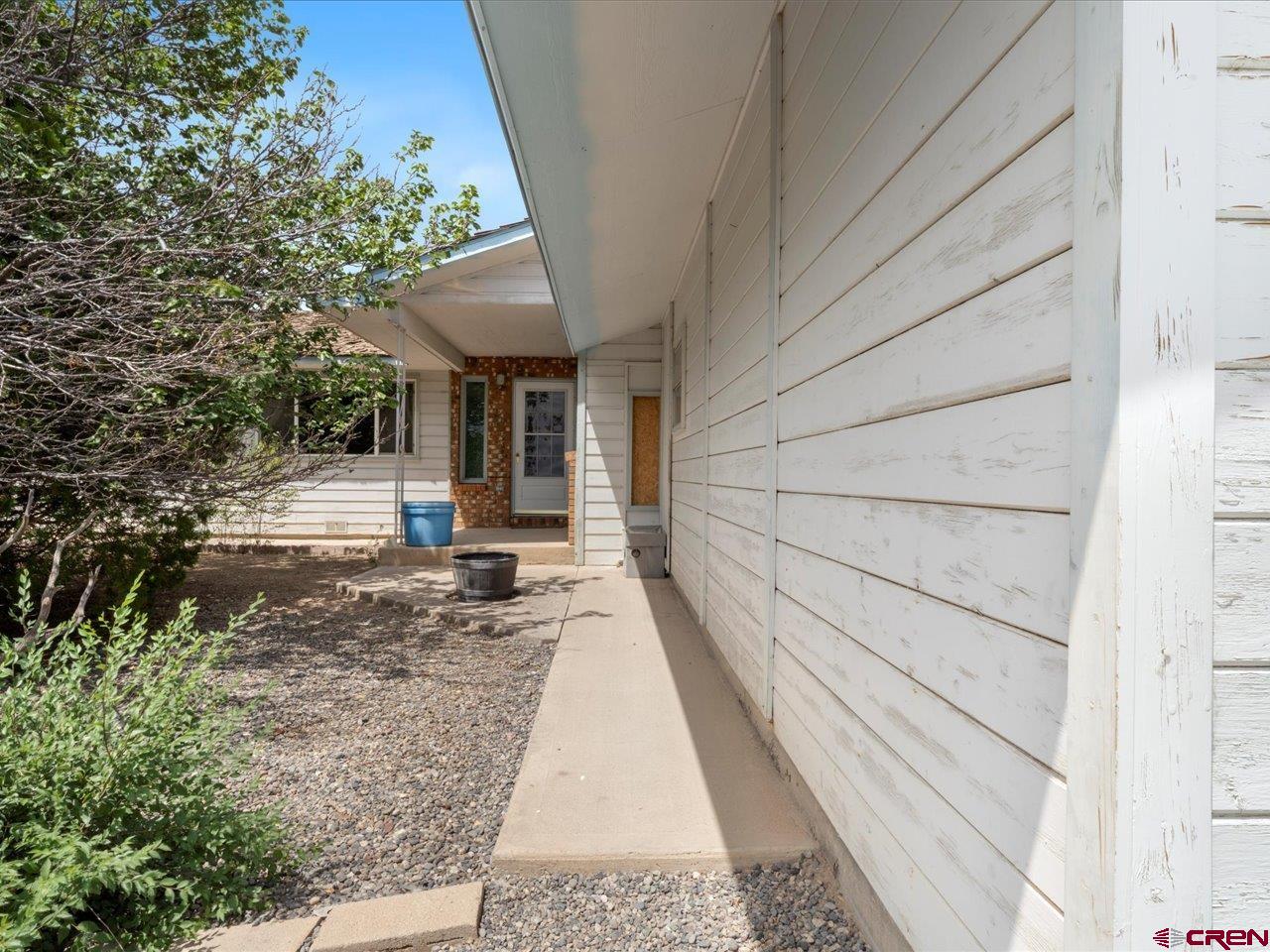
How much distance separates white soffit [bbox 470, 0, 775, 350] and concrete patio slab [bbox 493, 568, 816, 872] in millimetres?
2618

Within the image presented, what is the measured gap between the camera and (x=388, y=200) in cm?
584

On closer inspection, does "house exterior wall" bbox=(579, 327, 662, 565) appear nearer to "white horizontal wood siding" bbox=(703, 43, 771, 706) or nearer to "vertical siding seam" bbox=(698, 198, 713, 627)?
"vertical siding seam" bbox=(698, 198, 713, 627)

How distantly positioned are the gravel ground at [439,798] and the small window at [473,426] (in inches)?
210

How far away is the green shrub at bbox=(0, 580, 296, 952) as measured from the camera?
1633mm

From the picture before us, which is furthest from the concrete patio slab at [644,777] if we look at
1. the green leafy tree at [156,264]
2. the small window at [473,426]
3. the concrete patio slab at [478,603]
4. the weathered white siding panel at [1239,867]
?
the small window at [473,426]

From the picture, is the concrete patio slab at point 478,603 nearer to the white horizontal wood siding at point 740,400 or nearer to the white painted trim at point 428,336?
the white horizontal wood siding at point 740,400

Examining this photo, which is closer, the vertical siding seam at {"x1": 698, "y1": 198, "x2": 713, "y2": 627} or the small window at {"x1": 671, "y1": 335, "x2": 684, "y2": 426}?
the vertical siding seam at {"x1": 698, "y1": 198, "x2": 713, "y2": 627}

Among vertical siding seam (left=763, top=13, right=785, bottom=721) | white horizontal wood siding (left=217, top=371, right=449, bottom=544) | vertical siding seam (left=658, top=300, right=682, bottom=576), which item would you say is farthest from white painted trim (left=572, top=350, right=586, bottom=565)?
vertical siding seam (left=763, top=13, right=785, bottom=721)

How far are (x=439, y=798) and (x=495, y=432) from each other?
27.2ft

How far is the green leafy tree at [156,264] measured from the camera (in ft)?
12.0

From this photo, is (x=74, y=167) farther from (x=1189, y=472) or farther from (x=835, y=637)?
(x=1189, y=472)

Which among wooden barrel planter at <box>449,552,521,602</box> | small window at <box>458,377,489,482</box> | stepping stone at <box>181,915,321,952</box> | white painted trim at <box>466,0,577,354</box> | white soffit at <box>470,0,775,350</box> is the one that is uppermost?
white soffit at <box>470,0,775,350</box>

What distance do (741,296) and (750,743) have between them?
84.0 inches

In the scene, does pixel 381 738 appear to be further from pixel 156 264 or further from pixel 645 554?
pixel 645 554
